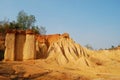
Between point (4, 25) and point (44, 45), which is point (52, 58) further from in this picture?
point (4, 25)

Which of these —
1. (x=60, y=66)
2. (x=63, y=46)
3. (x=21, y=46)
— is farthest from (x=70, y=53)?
(x=21, y=46)

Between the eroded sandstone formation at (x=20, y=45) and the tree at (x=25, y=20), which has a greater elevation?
the tree at (x=25, y=20)

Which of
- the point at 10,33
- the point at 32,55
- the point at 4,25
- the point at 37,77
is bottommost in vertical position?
the point at 37,77

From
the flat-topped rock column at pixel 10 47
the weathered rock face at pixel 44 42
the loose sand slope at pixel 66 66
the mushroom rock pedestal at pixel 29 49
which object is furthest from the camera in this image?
the weathered rock face at pixel 44 42

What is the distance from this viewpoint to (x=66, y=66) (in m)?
20.6

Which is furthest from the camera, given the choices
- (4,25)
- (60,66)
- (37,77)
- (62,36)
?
(4,25)

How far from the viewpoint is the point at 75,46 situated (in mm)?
24562

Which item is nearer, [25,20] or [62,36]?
[62,36]

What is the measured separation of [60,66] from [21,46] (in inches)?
129

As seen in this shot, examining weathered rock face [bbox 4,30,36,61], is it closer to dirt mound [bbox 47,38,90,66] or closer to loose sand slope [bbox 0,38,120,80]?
loose sand slope [bbox 0,38,120,80]

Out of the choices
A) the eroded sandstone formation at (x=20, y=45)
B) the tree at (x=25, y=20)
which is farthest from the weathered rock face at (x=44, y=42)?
the tree at (x=25, y=20)

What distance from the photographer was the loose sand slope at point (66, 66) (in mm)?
15719

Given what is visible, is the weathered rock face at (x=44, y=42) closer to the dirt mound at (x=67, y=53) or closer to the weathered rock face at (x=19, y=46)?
the dirt mound at (x=67, y=53)

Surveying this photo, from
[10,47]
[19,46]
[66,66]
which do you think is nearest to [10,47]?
[10,47]
